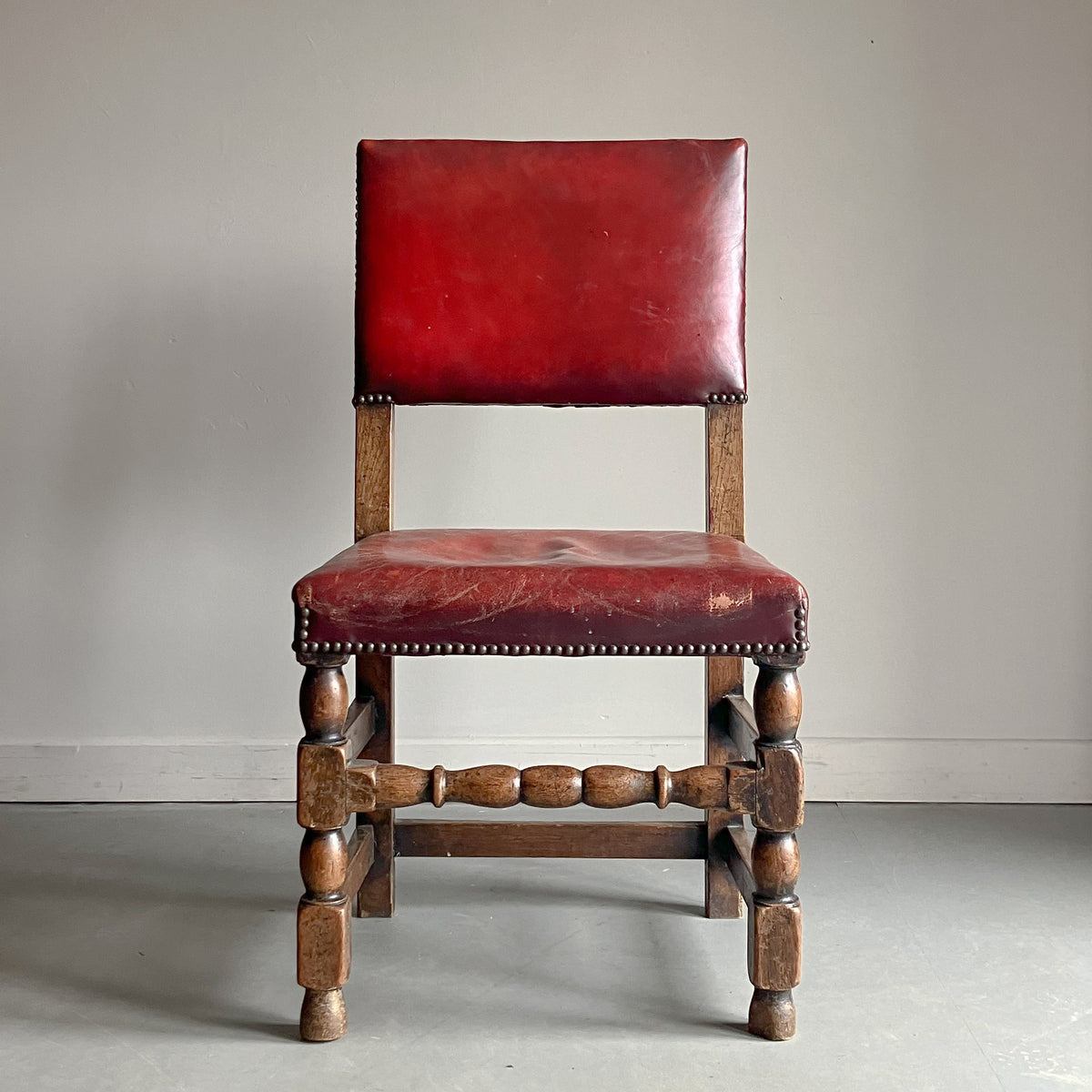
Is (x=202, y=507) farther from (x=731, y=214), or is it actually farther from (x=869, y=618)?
(x=869, y=618)

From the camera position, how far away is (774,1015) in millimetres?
1164

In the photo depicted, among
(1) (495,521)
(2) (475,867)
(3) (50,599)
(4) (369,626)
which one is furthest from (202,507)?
(4) (369,626)

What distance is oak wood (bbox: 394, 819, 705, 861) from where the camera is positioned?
1.45m

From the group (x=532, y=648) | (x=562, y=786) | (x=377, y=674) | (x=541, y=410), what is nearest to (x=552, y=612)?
(x=532, y=648)

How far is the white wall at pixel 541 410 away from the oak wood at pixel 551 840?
461mm

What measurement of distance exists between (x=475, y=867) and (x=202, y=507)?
710 mm

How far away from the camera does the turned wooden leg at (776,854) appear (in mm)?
1130

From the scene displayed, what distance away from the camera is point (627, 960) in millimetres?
1344

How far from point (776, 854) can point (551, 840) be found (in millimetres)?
370

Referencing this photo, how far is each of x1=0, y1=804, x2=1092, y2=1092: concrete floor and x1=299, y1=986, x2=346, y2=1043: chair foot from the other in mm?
13

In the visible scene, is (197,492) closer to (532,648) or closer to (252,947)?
(252,947)

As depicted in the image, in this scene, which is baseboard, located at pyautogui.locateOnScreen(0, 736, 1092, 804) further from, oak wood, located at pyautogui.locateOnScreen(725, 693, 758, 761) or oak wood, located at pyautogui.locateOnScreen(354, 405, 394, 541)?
oak wood, located at pyautogui.locateOnScreen(354, 405, 394, 541)

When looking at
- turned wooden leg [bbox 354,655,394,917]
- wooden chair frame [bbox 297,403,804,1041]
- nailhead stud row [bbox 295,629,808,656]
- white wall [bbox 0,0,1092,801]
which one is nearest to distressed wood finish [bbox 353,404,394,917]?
turned wooden leg [bbox 354,655,394,917]

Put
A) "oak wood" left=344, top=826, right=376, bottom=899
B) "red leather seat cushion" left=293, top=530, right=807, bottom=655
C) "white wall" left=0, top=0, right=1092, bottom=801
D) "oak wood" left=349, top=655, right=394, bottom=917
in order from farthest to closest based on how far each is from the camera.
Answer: "white wall" left=0, top=0, right=1092, bottom=801, "oak wood" left=349, top=655, right=394, bottom=917, "oak wood" left=344, top=826, right=376, bottom=899, "red leather seat cushion" left=293, top=530, right=807, bottom=655
